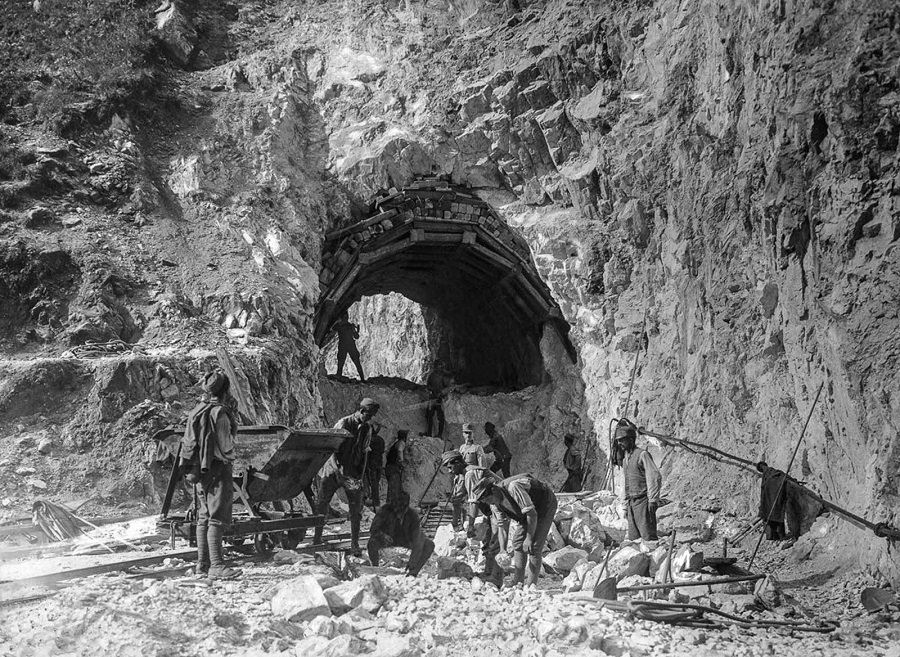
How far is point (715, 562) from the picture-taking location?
282 inches

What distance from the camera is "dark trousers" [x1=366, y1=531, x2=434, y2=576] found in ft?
22.4

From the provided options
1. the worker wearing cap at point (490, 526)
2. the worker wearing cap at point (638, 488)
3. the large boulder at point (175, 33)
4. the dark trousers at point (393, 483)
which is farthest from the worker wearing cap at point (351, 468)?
the large boulder at point (175, 33)

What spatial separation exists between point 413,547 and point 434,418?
11.2 metres

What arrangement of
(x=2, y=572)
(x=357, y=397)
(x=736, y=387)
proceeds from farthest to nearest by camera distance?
(x=357, y=397)
(x=736, y=387)
(x=2, y=572)

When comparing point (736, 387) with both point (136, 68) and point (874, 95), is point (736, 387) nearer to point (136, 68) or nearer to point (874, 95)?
point (874, 95)

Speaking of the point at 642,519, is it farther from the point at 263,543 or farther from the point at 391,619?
the point at 391,619

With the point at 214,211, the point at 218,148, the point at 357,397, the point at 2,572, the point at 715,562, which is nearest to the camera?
the point at 2,572

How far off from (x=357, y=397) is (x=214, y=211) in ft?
18.1

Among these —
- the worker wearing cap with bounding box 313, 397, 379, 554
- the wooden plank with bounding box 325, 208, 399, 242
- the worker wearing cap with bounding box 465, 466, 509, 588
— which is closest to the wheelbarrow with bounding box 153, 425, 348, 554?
the worker wearing cap with bounding box 313, 397, 379, 554

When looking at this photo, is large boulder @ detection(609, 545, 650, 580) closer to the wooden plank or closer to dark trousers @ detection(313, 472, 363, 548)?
dark trousers @ detection(313, 472, 363, 548)

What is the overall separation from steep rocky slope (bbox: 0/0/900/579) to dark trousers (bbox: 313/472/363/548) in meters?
3.77

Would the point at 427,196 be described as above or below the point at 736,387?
above

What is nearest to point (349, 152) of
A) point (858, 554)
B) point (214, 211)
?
point (214, 211)

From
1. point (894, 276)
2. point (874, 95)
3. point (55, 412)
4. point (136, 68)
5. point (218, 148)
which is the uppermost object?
point (136, 68)
